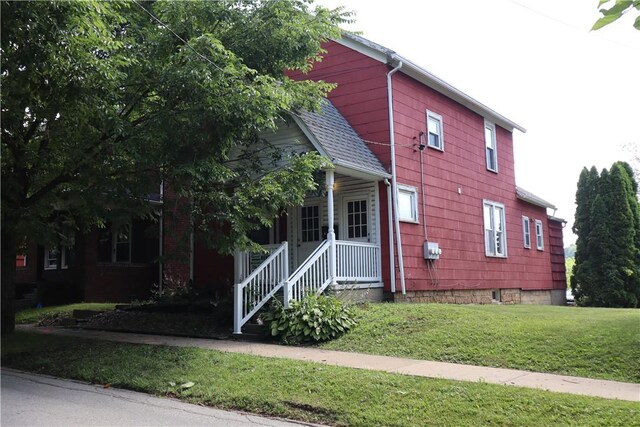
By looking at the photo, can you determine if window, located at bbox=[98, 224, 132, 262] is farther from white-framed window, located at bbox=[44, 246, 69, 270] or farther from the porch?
the porch

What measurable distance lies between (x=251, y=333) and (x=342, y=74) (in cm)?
802

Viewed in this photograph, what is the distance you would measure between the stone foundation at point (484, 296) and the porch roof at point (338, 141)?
3.37m

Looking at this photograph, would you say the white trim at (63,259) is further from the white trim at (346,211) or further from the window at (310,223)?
the white trim at (346,211)

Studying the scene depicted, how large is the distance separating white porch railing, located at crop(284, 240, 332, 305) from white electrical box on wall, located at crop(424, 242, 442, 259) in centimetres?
373

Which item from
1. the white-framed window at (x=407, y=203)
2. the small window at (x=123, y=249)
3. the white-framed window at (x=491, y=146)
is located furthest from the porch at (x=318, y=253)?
the white-framed window at (x=491, y=146)

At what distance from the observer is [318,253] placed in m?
11.9

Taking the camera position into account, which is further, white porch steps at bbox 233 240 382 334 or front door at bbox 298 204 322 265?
front door at bbox 298 204 322 265

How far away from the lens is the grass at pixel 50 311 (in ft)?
50.8

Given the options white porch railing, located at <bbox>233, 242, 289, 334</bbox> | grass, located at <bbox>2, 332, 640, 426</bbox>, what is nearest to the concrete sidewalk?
grass, located at <bbox>2, 332, 640, 426</bbox>

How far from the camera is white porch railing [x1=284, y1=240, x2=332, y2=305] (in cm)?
1118

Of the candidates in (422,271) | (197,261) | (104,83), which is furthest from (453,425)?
A: (197,261)

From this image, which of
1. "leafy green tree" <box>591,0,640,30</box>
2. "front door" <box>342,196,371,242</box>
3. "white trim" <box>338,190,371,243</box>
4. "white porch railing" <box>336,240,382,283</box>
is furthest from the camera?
"front door" <box>342,196,371,242</box>

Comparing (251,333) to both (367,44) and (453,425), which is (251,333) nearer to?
(453,425)

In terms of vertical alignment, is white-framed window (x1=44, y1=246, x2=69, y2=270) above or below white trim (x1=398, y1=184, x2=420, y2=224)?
below
